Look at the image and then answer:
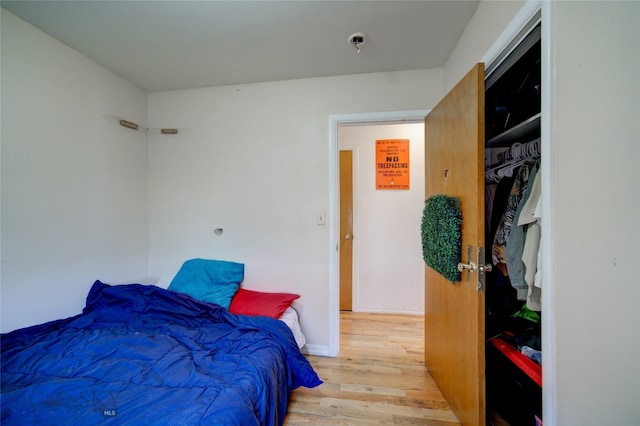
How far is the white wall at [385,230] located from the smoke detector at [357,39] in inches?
49.5

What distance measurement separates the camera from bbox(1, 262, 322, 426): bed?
2.92 ft

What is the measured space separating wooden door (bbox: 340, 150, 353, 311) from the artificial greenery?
4.71ft

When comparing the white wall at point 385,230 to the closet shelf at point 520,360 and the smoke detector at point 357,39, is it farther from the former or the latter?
the closet shelf at point 520,360

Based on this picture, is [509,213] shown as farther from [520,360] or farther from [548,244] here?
[520,360]

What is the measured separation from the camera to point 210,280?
6.68 feet

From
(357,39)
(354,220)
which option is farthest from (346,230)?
(357,39)

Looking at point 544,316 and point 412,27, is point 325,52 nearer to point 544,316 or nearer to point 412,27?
point 412,27

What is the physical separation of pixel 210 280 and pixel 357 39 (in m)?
2.15

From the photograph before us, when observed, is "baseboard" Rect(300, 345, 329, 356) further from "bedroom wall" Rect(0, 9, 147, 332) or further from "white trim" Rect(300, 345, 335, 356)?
"bedroom wall" Rect(0, 9, 147, 332)

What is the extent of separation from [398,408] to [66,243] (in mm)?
2483

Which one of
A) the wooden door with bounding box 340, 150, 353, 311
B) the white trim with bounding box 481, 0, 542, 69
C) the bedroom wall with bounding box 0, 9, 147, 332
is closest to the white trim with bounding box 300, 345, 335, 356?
the wooden door with bounding box 340, 150, 353, 311

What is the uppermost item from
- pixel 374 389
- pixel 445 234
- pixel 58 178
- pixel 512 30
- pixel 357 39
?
pixel 357 39

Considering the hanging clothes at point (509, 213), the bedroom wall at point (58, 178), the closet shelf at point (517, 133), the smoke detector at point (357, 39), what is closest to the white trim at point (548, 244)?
the closet shelf at point (517, 133)

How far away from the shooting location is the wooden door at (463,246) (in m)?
1.16
